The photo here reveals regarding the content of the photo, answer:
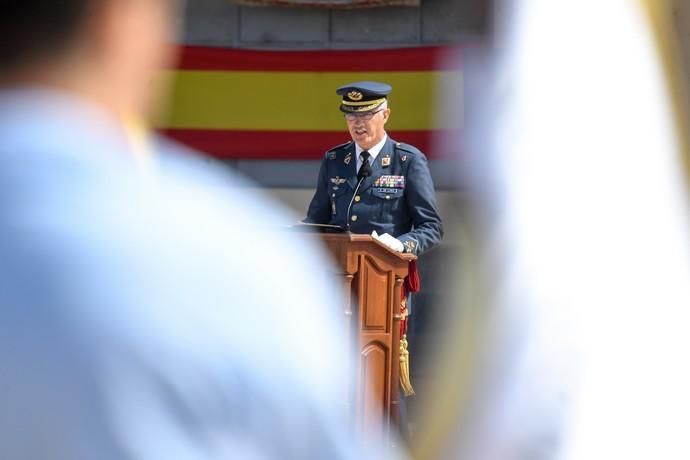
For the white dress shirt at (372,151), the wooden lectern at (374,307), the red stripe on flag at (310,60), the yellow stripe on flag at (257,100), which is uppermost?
the red stripe on flag at (310,60)

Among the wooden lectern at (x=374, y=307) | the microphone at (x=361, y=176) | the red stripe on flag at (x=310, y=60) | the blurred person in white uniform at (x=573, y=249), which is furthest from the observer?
the red stripe on flag at (x=310, y=60)

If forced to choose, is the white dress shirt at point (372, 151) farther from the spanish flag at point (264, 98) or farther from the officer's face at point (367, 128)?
the spanish flag at point (264, 98)

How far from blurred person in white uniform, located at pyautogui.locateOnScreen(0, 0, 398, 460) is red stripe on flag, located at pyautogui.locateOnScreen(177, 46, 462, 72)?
20.2 ft

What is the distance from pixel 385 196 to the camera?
456 centimetres

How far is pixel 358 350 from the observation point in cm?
381

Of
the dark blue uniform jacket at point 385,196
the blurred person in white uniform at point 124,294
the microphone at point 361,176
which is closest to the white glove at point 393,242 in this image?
the dark blue uniform jacket at point 385,196

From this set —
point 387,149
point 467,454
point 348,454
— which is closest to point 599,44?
point 467,454

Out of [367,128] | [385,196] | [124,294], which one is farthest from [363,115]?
[124,294]

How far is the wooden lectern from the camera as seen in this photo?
375 centimetres

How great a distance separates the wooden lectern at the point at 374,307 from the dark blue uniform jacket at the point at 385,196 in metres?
0.53

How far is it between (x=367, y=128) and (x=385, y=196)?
0.29 metres

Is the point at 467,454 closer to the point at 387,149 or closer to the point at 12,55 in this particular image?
the point at 12,55

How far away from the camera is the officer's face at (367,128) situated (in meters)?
4.61

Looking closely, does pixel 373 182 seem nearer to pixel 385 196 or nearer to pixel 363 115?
pixel 385 196
